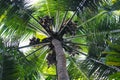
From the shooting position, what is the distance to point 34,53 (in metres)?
9.20

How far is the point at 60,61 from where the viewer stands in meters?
7.07

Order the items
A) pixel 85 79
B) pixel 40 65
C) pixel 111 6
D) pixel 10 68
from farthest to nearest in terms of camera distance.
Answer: pixel 40 65, pixel 85 79, pixel 111 6, pixel 10 68

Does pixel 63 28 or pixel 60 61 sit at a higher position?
pixel 63 28

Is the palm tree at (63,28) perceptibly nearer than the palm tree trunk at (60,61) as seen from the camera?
No

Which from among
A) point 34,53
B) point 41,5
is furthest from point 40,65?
point 41,5

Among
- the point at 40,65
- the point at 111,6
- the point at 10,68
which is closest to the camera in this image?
the point at 10,68

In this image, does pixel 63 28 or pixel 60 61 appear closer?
pixel 60 61

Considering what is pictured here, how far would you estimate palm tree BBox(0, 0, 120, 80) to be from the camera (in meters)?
8.14

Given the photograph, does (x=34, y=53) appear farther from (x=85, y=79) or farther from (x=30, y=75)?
(x=85, y=79)

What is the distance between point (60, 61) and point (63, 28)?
1.45 metres

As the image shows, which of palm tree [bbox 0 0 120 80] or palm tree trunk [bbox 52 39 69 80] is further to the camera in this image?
palm tree [bbox 0 0 120 80]

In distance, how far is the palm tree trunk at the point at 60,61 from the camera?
6.49 m

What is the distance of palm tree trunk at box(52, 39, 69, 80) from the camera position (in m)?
6.49

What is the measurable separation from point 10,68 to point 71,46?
2.88 metres
